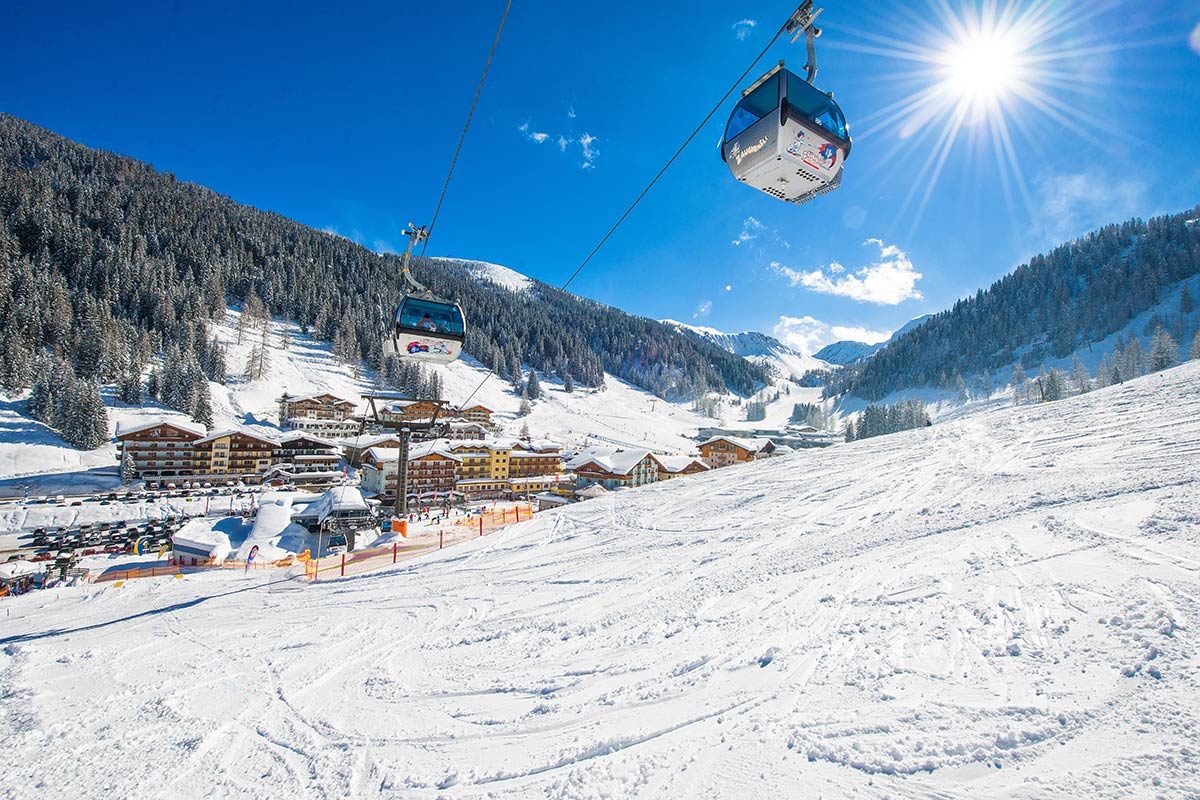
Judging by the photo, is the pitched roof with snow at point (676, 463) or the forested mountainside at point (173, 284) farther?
the forested mountainside at point (173, 284)

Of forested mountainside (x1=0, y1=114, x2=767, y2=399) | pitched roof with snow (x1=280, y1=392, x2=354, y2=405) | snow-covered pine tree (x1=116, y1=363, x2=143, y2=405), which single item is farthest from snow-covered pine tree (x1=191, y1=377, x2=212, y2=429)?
pitched roof with snow (x1=280, y1=392, x2=354, y2=405)

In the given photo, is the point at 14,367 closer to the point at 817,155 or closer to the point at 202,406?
the point at 202,406

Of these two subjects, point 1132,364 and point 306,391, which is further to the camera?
point 306,391

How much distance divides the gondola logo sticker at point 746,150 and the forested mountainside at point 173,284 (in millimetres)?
74574

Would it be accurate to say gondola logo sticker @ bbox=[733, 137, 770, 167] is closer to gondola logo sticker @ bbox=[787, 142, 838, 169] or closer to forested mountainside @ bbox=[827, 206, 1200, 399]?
gondola logo sticker @ bbox=[787, 142, 838, 169]

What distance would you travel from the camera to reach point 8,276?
5991cm

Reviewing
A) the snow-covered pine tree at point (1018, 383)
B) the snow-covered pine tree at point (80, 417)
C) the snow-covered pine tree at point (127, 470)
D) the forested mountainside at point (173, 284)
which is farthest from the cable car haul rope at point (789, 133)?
the snow-covered pine tree at point (1018, 383)

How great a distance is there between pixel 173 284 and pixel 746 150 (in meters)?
111

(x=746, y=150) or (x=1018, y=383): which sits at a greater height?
(x=1018, y=383)

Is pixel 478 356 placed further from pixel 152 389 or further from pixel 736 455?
pixel 736 455

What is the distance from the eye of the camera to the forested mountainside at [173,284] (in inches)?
2373

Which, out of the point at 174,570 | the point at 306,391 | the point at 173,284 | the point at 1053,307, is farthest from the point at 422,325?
the point at 1053,307

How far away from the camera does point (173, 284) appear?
8488 cm

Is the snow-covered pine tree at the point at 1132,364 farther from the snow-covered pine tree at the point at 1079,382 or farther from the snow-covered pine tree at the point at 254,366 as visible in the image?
the snow-covered pine tree at the point at 254,366
